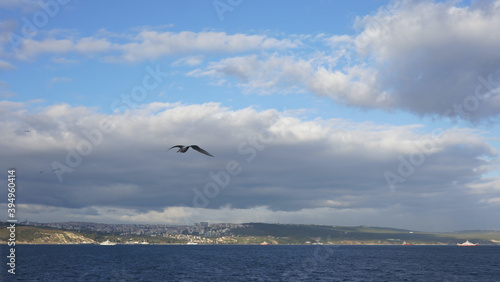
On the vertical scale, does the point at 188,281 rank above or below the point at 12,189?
below

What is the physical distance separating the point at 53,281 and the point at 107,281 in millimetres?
14494

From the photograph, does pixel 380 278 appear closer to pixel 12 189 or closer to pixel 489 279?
pixel 489 279

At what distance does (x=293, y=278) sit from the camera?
12012 cm

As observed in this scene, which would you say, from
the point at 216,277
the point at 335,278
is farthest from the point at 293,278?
the point at 216,277

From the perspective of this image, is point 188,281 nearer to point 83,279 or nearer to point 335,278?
point 83,279

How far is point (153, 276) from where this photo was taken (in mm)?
130000

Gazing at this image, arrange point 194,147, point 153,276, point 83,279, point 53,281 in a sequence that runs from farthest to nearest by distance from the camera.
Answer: point 153,276 → point 83,279 → point 53,281 → point 194,147

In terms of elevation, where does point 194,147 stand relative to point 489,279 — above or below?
above

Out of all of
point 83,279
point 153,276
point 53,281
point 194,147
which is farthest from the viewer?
point 153,276

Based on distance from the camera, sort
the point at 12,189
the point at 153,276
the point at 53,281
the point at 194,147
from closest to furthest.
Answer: the point at 194,147 → the point at 12,189 → the point at 53,281 → the point at 153,276

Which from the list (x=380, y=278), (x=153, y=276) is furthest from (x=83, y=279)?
(x=380, y=278)

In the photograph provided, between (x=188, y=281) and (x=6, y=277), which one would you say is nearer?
(x=188, y=281)

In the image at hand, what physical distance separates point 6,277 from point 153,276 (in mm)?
42954

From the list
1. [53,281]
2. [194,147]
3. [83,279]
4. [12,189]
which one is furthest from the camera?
[83,279]
